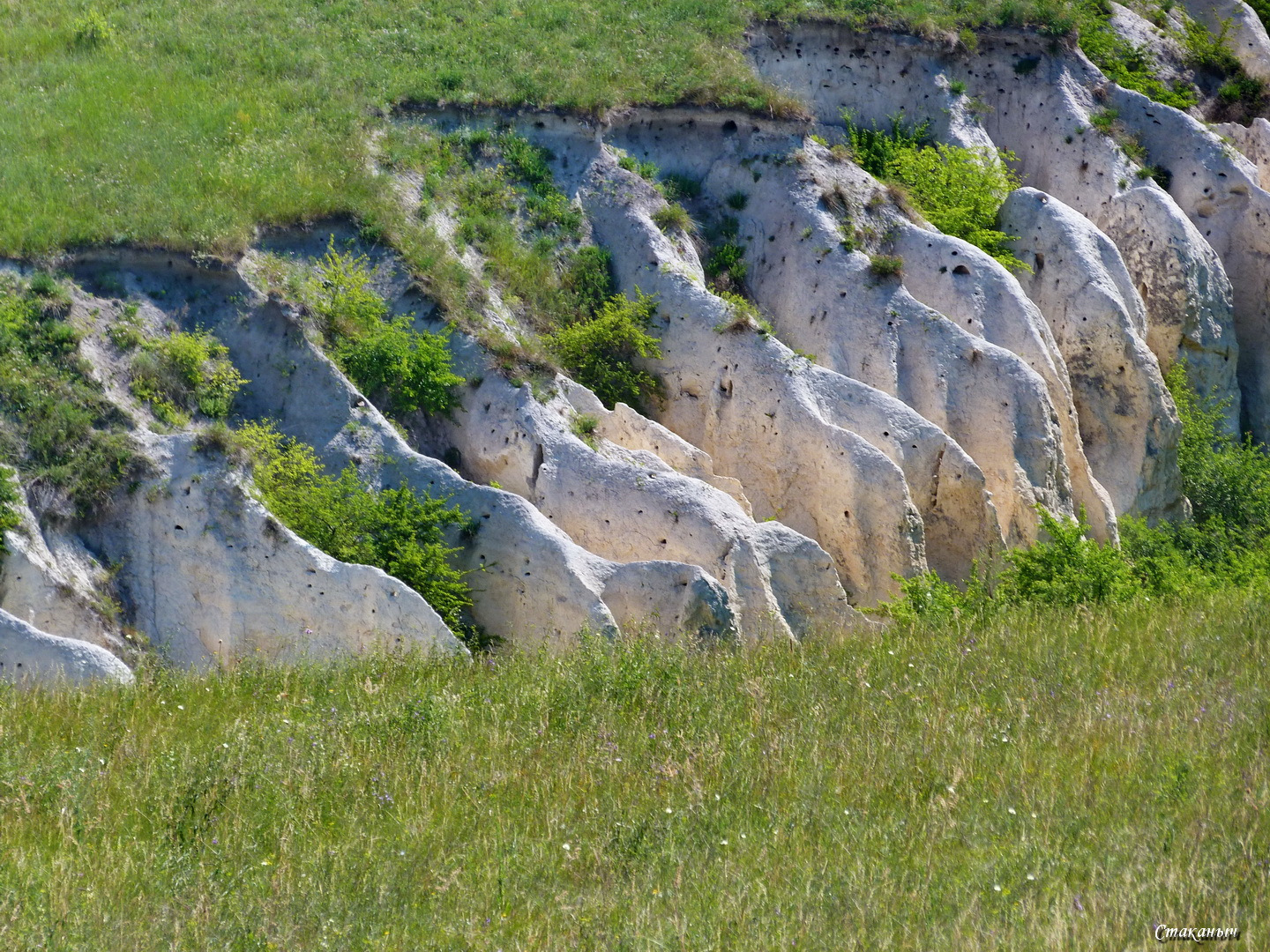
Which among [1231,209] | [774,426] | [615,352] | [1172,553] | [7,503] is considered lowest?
[1172,553]

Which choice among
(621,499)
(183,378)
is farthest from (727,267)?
(183,378)

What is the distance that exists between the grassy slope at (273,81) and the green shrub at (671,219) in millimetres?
2435

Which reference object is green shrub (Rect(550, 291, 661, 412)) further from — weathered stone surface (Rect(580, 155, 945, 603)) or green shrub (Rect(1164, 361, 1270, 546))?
green shrub (Rect(1164, 361, 1270, 546))

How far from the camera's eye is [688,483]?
47.6ft

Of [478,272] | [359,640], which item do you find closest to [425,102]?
[478,272]

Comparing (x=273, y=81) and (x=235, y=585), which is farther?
(x=273, y=81)

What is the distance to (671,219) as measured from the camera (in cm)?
1931

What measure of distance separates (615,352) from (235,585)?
23.0 ft

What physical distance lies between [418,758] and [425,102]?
1408 centimetres

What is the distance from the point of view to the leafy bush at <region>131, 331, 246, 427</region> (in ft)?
44.9

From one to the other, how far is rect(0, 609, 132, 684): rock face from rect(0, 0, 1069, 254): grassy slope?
5829 millimetres

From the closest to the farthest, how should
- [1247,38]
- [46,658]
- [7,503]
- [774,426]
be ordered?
[46,658]
[7,503]
[774,426]
[1247,38]

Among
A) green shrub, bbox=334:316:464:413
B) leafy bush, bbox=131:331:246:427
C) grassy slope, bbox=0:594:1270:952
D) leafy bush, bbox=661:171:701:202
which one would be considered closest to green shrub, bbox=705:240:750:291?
leafy bush, bbox=661:171:701:202

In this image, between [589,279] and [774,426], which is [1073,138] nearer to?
[774,426]
